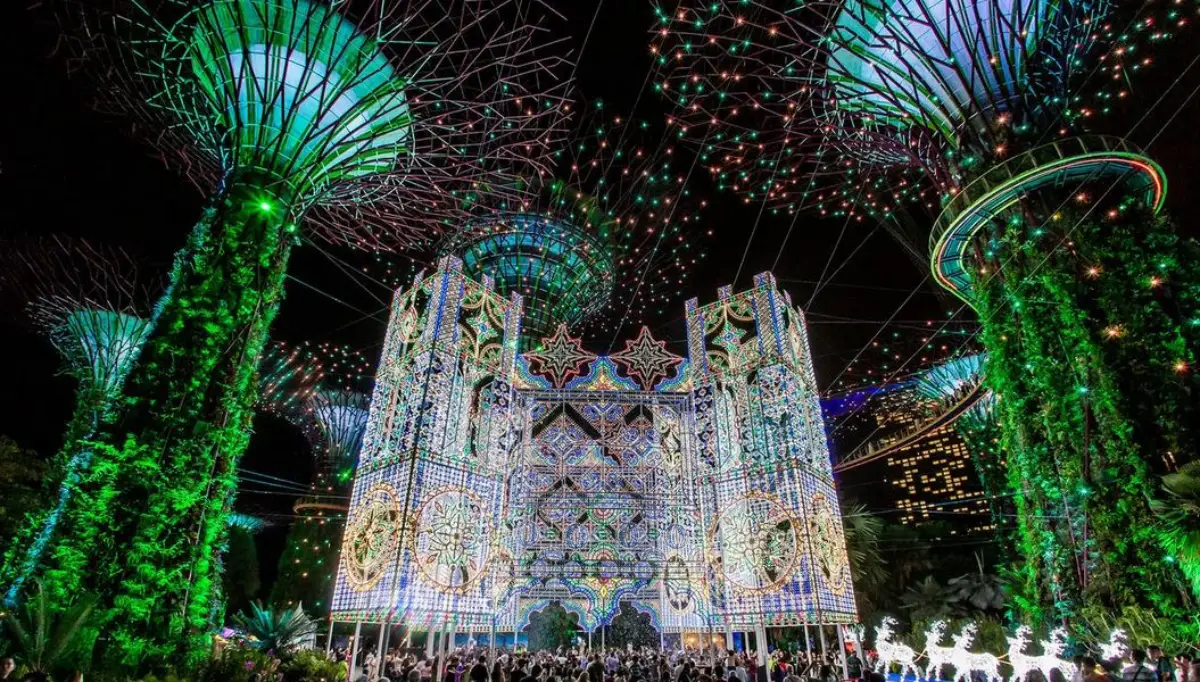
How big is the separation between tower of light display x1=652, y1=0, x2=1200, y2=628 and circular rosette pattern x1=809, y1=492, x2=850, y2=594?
295cm

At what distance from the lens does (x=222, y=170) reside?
927 centimetres

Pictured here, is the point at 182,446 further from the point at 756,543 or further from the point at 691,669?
the point at 756,543

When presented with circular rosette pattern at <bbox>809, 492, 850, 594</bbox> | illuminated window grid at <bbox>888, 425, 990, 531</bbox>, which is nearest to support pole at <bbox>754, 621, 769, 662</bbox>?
circular rosette pattern at <bbox>809, 492, 850, 594</bbox>

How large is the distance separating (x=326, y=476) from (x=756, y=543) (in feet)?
73.3

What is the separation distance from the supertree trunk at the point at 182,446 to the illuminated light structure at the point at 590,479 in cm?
371

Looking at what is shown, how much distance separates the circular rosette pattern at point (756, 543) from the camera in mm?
11493

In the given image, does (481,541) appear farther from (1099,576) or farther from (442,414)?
(1099,576)

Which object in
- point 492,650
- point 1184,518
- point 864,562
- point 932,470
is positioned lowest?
point 492,650

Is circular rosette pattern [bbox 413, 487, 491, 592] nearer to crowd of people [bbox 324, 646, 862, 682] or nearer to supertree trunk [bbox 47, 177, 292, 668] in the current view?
crowd of people [bbox 324, 646, 862, 682]

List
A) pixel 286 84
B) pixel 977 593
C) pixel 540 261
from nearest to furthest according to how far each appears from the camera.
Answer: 1. pixel 286 84
2. pixel 540 261
3. pixel 977 593

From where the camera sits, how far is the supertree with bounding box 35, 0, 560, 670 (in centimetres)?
661

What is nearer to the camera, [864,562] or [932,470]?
[864,562]

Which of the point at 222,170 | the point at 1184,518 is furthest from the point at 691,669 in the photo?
the point at 222,170

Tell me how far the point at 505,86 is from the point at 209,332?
6374mm
